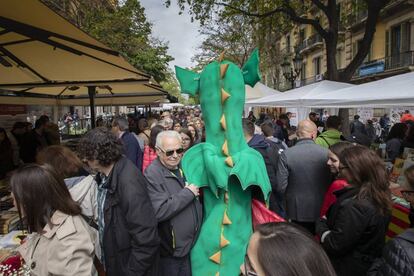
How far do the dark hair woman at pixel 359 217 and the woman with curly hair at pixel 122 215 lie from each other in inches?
51.2

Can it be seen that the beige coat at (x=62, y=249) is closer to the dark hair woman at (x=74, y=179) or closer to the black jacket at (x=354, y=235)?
the dark hair woman at (x=74, y=179)

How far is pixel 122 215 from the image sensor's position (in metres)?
2.28

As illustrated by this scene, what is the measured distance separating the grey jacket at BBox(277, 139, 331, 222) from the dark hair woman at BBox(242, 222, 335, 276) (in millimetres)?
3090

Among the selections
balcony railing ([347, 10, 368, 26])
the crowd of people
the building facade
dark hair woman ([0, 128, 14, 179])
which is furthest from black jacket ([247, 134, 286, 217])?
balcony railing ([347, 10, 368, 26])

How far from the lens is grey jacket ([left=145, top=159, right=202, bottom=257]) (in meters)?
2.41

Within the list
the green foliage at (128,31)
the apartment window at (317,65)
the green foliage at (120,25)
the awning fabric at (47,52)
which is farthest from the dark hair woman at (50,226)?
the apartment window at (317,65)

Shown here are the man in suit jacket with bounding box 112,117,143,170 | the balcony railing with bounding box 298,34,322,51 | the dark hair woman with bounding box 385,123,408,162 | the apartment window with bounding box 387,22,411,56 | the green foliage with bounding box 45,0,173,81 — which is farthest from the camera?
the balcony railing with bounding box 298,34,322,51

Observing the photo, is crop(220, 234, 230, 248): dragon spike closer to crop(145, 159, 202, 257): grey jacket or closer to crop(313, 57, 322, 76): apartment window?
crop(145, 159, 202, 257): grey jacket

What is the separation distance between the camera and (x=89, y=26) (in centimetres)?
1571

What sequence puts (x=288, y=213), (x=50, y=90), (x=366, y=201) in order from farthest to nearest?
(x=50, y=90) → (x=288, y=213) → (x=366, y=201)

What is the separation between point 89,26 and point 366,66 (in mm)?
18160

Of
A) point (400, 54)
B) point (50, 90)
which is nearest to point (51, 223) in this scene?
point (50, 90)

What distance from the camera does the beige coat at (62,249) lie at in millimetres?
1848

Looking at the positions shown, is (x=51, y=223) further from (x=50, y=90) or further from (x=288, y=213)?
(x=50, y=90)
